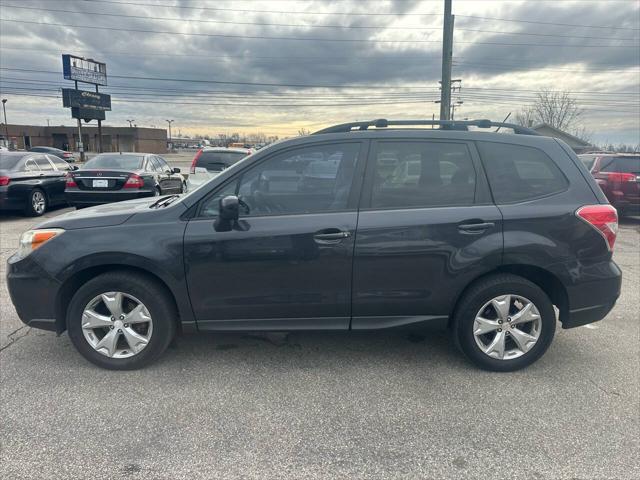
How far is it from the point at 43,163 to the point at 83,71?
138ft

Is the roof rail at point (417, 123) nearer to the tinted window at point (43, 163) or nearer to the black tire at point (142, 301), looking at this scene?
the black tire at point (142, 301)

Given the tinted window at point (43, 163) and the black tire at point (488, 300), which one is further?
the tinted window at point (43, 163)

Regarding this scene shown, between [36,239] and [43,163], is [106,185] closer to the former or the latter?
[43,163]

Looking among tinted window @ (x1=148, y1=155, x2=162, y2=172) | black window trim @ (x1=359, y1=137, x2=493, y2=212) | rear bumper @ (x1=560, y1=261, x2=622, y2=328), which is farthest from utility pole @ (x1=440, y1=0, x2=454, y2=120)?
rear bumper @ (x1=560, y1=261, x2=622, y2=328)

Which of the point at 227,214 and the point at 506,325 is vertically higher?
the point at 227,214

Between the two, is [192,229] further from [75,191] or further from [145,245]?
[75,191]

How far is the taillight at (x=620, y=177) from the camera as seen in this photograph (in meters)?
9.71

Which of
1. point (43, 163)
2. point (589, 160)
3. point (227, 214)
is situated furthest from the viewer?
point (589, 160)

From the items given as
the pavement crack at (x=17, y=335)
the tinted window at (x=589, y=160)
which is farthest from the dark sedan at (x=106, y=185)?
the tinted window at (x=589, y=160)

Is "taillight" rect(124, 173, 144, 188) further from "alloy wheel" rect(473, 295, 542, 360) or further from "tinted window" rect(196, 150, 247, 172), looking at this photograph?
"alloy wheel" rect(473, 295, 542, 360)

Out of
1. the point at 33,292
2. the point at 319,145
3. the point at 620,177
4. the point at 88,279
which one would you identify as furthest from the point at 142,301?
the point at 620,177

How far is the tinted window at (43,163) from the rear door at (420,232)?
10.2 metres

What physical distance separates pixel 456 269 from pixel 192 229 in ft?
6.25

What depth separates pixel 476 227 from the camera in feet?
10.0
